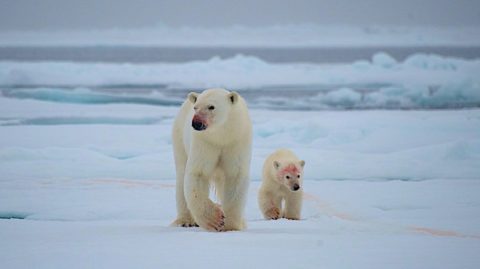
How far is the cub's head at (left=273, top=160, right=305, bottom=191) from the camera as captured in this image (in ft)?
16.6

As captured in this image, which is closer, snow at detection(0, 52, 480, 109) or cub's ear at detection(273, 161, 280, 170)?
cub's ear at detection(273, 161, 280, 170)

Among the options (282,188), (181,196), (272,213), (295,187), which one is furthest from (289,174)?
(181,196)

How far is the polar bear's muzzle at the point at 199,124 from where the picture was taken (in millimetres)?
3502

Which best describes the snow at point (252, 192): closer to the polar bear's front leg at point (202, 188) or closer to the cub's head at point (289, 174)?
the polar bear's front leg at point (202, 188)

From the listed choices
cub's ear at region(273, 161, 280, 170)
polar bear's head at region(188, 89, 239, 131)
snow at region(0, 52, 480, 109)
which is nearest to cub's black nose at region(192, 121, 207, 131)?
polar bear's head at region(188, 89, 239, 131)

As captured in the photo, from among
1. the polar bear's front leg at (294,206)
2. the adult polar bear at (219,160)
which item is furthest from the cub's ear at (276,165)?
the adult polar bear at (219,160)

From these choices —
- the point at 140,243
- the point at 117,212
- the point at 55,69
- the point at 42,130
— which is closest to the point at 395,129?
the point at 42,130

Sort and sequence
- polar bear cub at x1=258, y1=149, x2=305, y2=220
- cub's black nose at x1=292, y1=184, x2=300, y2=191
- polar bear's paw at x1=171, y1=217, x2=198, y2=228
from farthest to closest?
polar bear cub at x1=258, y1=149, x2=305, y2=220
cub's black nose at x1=292, y1=184, x2=300, y2=191
polar bear's paw at x1=171, y1=217, x2=198, y2=228

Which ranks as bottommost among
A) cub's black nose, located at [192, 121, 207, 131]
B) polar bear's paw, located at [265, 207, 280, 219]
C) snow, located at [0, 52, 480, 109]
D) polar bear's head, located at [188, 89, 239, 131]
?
polar bear's paw, located at [265, 207, 280, 219]

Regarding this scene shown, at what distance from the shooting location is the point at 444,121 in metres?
9.79

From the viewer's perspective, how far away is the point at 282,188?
17.7 feet

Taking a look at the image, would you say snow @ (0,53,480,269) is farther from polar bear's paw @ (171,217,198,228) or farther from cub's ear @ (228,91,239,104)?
cub's ear @ (228,91,239,104)

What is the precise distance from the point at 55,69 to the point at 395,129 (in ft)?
62.2

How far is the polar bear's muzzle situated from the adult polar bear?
3cm
